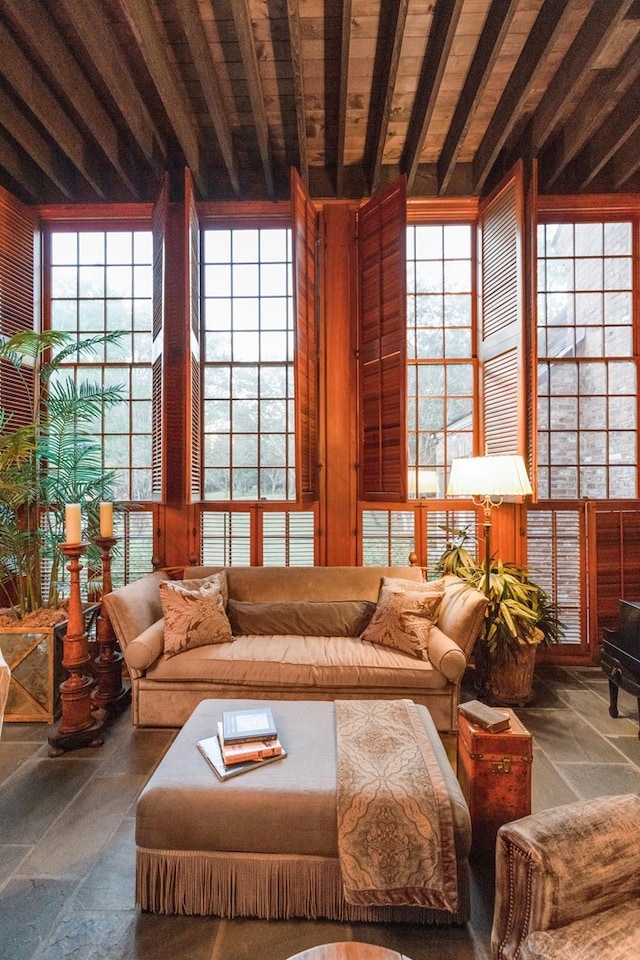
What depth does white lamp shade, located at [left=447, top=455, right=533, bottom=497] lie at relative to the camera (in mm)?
2484

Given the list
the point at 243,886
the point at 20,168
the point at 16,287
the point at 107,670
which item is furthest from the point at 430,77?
the point at 107,670

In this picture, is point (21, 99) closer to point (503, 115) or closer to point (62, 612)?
point (503, 115)

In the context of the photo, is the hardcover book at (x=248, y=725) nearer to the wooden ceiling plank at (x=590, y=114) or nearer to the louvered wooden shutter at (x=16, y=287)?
the louvered wooden shutter at (x=16, y=287)

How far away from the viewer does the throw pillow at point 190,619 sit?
2.50 meters

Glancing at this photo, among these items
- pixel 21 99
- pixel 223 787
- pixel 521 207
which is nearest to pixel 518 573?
pixel 223 787

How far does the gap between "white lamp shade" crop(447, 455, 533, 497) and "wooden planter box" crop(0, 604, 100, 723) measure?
2.57 meters

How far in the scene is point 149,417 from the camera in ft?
11.3

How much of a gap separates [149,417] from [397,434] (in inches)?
76.6

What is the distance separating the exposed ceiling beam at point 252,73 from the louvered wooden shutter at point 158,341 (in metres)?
0.80

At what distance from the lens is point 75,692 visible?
7.53ft

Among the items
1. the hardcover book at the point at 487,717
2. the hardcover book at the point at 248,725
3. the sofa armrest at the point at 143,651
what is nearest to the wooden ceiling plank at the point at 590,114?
the hardcover book at the point at 487,717

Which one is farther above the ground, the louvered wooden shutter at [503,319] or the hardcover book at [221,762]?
the louvered wooden shutter at [503,319]

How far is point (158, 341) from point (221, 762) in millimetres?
2702

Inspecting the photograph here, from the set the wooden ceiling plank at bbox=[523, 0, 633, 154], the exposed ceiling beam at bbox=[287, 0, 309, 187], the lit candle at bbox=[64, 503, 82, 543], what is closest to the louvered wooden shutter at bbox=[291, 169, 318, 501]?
the exposed ceiling beam at bbox=[287, 0, 309, 187]
